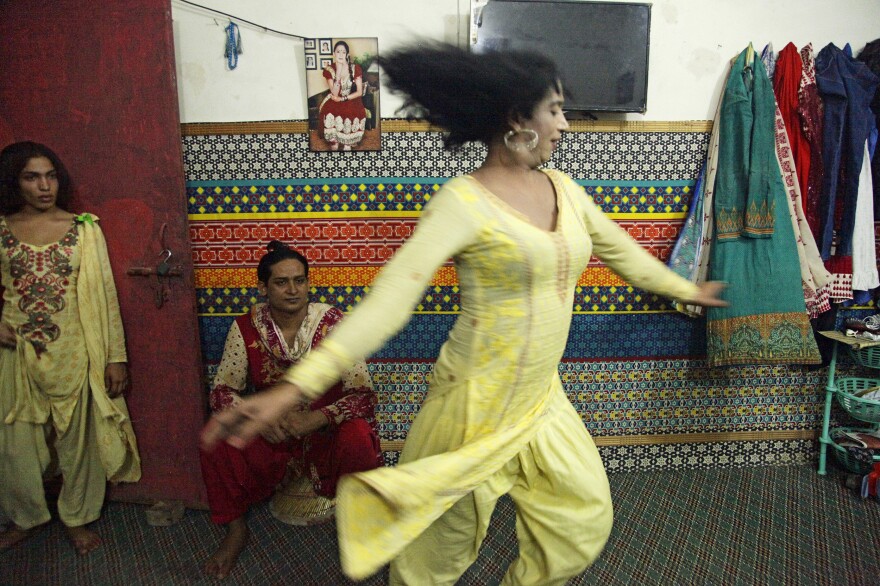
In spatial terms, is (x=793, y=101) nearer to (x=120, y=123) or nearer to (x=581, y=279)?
(x=581, y=279)

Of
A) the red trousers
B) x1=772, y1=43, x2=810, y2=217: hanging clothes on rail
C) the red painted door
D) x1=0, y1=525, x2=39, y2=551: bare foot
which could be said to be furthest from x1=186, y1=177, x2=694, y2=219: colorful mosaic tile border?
x1=0, y1=525, x2=39, y2=551: bare foot

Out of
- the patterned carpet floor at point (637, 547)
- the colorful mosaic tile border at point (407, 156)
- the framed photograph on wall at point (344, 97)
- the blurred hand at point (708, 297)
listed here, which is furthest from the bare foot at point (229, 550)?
the blurred hand at point (708, 297)

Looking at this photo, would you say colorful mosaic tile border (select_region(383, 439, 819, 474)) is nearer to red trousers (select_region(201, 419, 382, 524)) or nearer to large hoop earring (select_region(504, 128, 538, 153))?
red trousers (select_region(201, 419, 382, 524))

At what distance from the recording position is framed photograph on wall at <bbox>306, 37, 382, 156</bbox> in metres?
2.33

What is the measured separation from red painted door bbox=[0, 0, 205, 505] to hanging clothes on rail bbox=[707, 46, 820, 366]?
239 centimetres

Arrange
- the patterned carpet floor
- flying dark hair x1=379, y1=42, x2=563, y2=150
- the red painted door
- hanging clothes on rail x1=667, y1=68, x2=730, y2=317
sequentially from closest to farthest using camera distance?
flying dark hair x1=379, y1=42, x2=563, y2=150
the patterned carpet floor
the red painted door
hanging clothes on rail x1=667, y1=68, x2=730, y2=317

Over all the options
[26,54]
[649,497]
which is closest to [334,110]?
[26,54]

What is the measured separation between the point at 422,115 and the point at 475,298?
539mm

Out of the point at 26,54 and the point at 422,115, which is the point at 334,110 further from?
the point at 26,54

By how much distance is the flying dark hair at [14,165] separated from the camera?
2.03 m

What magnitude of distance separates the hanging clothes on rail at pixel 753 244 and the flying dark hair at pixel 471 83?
1.45 meters

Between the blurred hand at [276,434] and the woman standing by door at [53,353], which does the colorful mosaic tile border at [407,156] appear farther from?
the blurred hand at [276,434]

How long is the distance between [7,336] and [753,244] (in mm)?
3192

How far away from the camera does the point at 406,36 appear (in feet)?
7.36
